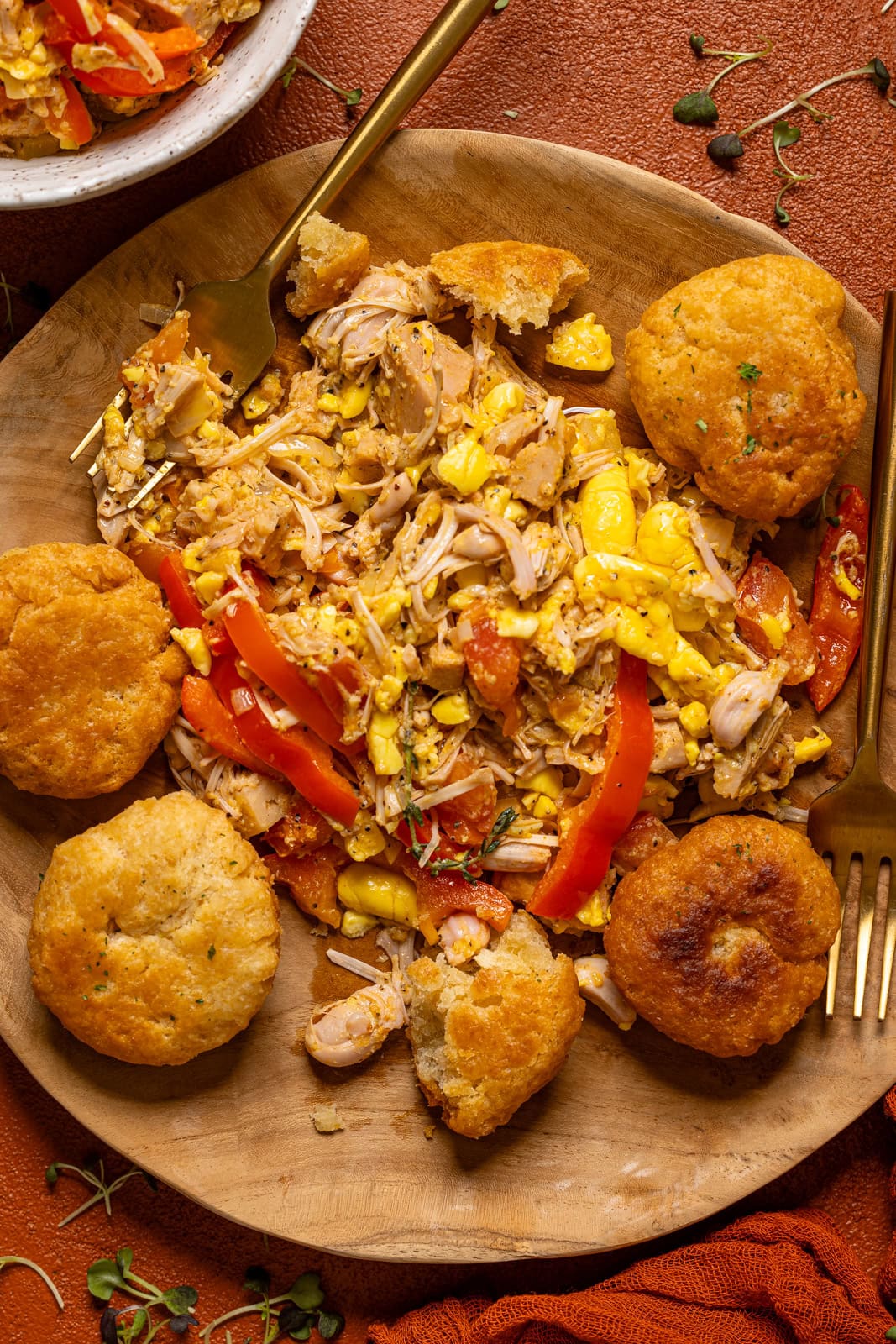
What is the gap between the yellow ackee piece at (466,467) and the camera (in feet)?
11.5

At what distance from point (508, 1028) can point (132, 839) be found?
1.33m

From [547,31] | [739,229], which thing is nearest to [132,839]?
[739,229]

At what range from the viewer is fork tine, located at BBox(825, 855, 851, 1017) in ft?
12.6

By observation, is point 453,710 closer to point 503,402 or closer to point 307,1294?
point 503,402

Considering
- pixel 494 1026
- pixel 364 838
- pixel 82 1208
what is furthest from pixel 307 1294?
pixel 364 838

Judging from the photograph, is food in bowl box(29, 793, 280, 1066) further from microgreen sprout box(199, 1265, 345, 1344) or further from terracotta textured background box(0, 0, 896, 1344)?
microgreen sprout box(199, 1265, 345, 1344)

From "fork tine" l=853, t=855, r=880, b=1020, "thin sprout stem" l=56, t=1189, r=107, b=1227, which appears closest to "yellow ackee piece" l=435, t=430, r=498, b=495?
"fork tine" l=853, t=855, r=880, b=1020

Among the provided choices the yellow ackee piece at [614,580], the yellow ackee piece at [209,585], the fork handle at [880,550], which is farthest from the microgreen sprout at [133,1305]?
the fork handle at [880,550]

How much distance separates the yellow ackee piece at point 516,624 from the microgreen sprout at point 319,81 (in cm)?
195

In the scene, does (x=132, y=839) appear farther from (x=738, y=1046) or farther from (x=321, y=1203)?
(x=738, y=1046)

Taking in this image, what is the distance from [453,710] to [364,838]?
53 cm

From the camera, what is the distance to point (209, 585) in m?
3.58

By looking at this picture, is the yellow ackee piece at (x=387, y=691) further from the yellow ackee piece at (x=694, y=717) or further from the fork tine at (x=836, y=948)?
the fork tine at (x=836, y=948)

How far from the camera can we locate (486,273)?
3.63m
